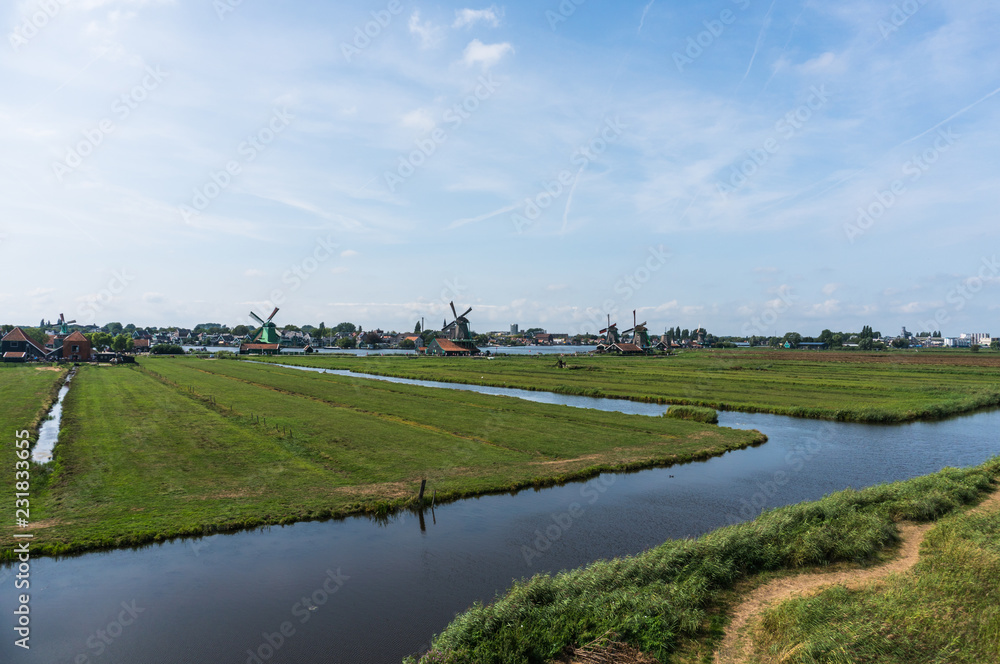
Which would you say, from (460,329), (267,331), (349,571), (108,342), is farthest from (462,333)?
(349,571)

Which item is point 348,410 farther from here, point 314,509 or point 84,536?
point 84,536

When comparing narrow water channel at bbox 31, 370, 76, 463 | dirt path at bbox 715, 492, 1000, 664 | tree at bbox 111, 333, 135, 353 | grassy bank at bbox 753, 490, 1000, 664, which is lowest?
dirt path at bbox 715, 492, 1000, 664

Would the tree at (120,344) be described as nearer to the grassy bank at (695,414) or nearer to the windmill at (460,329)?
the windmill at (460,329)

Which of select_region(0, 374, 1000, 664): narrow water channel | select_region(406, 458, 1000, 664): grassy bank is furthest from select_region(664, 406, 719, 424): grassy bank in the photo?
select_region(406, 458, 1000, 664): grassy bank

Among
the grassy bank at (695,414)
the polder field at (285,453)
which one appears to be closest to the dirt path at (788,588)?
the polder field at (285,453)

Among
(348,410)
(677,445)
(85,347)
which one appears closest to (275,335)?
(85,347)

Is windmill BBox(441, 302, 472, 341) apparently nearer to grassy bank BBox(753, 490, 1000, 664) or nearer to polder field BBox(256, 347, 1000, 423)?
polder field BBox(256, 347, 1000, 423)
